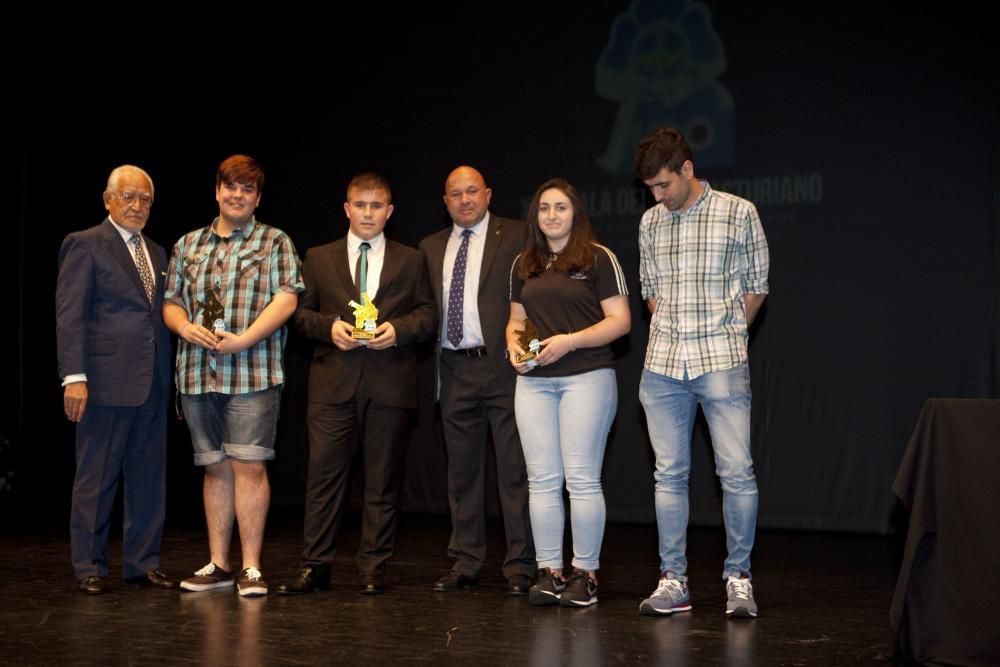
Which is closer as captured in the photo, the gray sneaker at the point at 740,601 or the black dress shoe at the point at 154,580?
the gray sneaker at the point at 740,601

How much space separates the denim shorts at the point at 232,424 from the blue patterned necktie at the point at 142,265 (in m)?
0.48

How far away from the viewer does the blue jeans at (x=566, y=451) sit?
12.1 feet

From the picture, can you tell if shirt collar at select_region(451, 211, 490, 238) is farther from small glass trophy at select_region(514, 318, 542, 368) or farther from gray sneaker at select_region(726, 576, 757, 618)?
gray sneaker at select_region(726, 576, 757, 618)

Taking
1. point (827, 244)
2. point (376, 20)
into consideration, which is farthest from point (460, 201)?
point (376, 20)

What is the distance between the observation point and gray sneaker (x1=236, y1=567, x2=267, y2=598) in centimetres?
387

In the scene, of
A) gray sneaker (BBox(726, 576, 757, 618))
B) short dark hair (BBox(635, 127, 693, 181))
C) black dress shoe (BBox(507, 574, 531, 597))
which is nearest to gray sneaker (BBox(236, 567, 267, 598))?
black dress shoe (BBox(507, 574, 531, 597))

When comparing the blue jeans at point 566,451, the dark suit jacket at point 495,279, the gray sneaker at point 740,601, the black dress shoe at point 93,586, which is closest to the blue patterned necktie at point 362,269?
the dark suit jacket at point 495,279

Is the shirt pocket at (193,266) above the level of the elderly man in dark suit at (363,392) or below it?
above

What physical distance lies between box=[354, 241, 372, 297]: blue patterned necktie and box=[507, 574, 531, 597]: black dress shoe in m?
1.16

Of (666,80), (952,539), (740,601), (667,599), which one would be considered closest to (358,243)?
(667,599)

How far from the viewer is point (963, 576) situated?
2732mm

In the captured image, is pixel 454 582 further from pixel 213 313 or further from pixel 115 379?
pixel 115 379

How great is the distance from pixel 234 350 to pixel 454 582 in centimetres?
115

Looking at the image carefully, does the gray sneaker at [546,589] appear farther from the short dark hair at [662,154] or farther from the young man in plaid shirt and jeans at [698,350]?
the short dark hair at [662,154]
